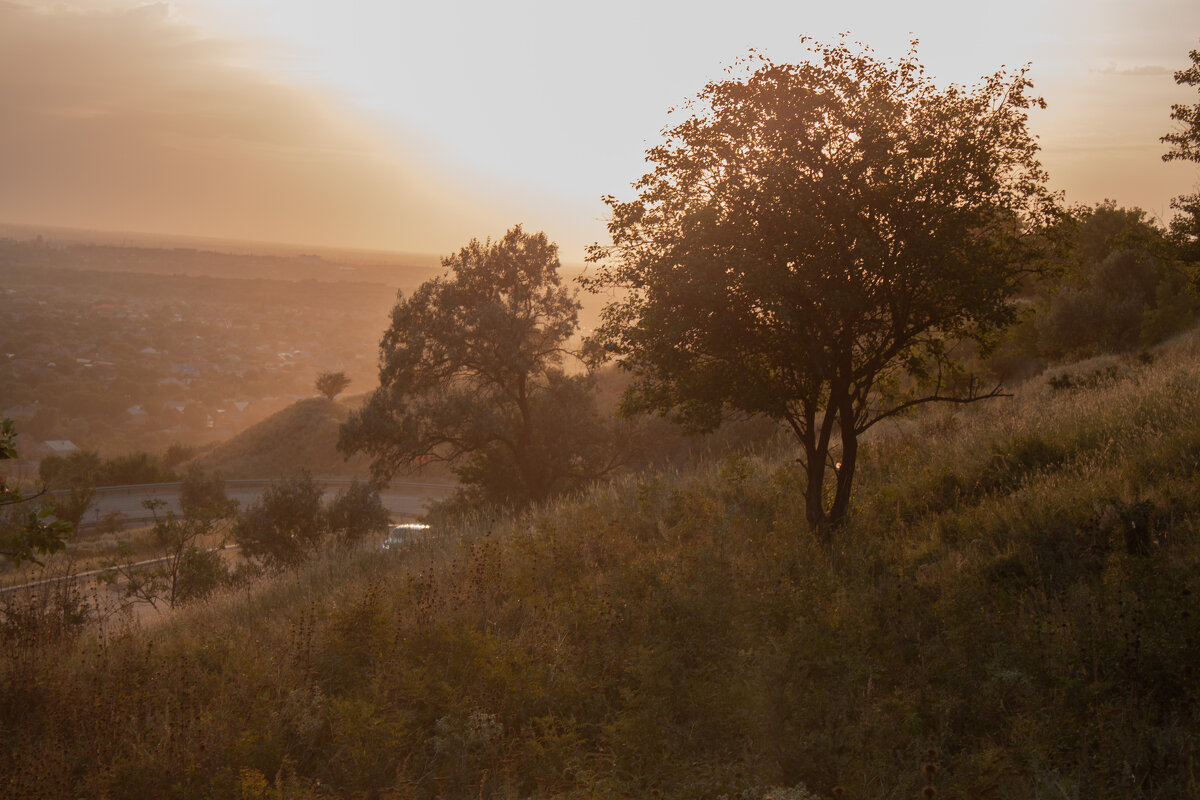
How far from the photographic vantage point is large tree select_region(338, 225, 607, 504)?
25.5m

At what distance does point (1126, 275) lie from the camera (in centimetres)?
3325

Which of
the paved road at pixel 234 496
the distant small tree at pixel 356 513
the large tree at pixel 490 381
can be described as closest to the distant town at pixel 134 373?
the paved road at pixel 234 496

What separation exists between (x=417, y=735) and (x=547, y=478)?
21.8 m

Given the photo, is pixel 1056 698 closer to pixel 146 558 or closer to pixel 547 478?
pixel 547 478

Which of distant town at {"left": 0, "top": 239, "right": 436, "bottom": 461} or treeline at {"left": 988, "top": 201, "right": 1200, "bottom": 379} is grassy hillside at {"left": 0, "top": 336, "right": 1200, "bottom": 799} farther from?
distant town at {"left": 0, "top": 239, "right": 436, "bottom": 461}

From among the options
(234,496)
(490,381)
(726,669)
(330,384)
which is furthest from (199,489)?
(726,669)

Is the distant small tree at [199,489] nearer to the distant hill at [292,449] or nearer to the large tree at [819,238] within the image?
the distant hill at [292,449]

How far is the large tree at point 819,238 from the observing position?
889 cm

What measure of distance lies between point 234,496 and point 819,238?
50.7 meters

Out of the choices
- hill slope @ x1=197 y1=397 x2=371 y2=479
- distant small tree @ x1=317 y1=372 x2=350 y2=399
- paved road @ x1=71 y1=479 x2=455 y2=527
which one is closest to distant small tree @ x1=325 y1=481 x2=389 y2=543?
paved road @ x1=71 y1=479 x2=455 y2=527

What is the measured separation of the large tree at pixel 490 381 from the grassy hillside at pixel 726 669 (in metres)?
15.4

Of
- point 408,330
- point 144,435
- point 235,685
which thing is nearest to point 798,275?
point 235,685

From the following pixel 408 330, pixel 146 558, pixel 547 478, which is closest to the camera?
pixel 408 330

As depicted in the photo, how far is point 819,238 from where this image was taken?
359 inches
